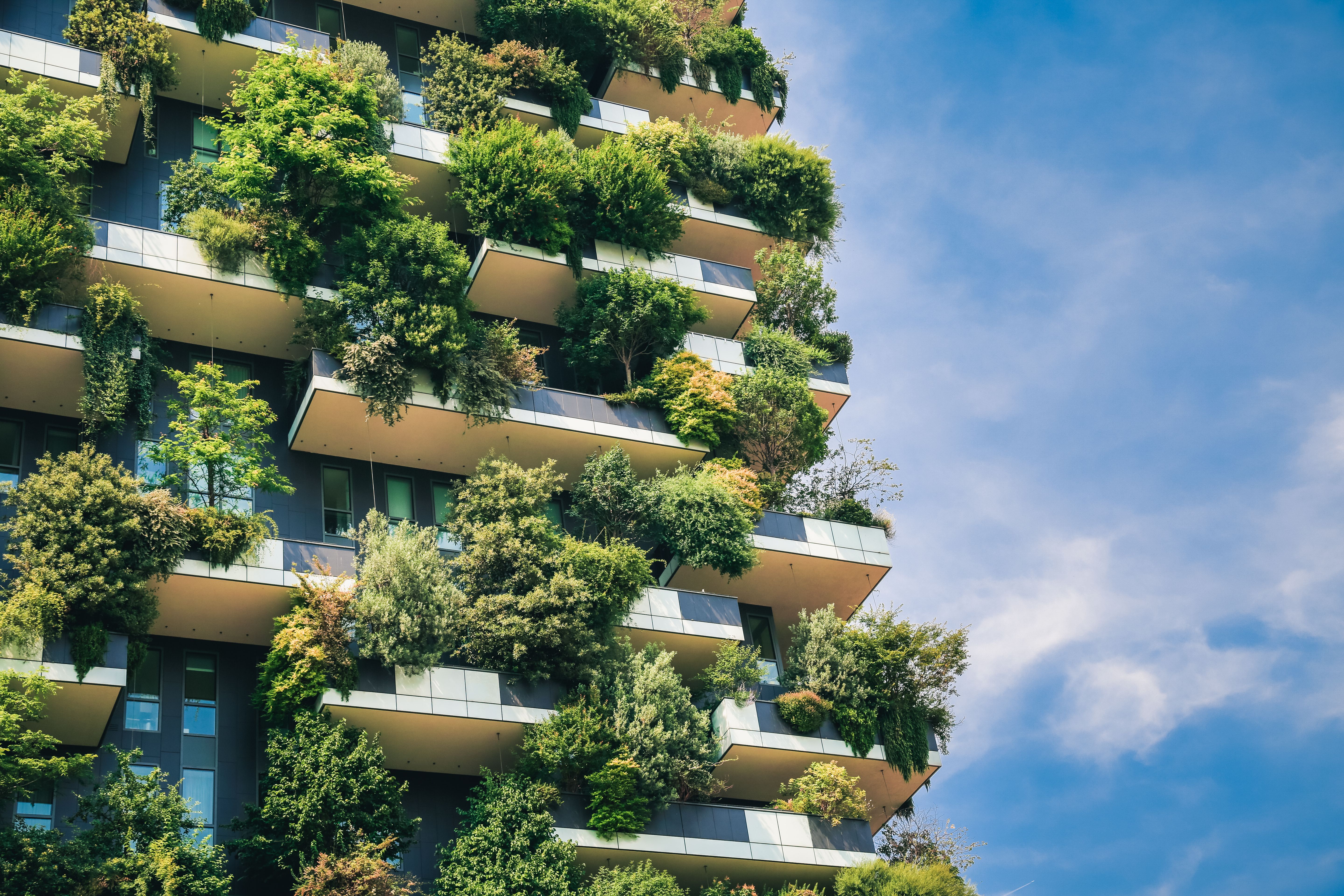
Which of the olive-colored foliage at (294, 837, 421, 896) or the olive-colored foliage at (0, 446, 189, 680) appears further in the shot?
the olive-colored foliage at (0, 446, 189, 680)

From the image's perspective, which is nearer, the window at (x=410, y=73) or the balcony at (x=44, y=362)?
the balcony at (x=44, y=362)

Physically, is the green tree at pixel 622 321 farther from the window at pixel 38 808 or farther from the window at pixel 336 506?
the window at pixel 38 808

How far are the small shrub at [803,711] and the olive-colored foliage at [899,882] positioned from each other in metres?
3.55

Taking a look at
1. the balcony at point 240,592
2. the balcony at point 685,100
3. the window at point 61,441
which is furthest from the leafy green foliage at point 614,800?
the balcony at point 685,100

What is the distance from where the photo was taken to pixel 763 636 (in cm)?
3750

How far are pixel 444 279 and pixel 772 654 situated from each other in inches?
536

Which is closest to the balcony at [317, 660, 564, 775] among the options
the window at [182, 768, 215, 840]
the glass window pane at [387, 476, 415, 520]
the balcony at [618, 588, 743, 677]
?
the window at [182, 768, 215, 840]

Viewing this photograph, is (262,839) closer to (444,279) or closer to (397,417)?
(397,417)

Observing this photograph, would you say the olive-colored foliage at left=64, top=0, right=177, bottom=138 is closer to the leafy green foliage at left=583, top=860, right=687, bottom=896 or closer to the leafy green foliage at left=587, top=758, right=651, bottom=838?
the leafy green foliage at left=587, top=758, right=651, bottom=838

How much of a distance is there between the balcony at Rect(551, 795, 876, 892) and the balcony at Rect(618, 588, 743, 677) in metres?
4.26

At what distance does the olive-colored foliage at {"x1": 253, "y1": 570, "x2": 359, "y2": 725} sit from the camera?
27109 millimetres

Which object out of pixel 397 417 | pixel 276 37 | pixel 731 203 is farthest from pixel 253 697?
pixel 731 203

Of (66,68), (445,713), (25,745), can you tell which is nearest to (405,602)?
(445,713)

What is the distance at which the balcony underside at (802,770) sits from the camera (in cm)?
3250
